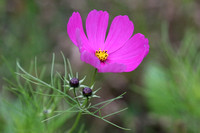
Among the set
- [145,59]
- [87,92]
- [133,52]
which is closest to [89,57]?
[87,92]

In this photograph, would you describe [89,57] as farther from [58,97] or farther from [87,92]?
[58,97]

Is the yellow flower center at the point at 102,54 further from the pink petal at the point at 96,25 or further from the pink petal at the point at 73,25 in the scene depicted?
the pink petal at the point at 73,25

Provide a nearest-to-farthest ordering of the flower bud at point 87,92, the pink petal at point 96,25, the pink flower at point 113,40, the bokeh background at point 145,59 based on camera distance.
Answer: the flower bud at point 87,92
the pink flower at point 113,40
the pink petal at point 96,25
the bokeh background at point 145,59

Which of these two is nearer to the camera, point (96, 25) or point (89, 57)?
point (89, 57)

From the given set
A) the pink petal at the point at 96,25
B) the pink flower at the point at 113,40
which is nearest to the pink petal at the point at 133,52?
the pink flower at the point at 113,40

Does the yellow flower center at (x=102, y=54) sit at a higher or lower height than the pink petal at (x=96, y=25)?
lower

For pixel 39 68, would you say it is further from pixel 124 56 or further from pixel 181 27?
pixel 181 27

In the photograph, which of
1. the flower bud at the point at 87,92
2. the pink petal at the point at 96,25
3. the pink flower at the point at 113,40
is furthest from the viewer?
the pink petal at the point at 96,25
